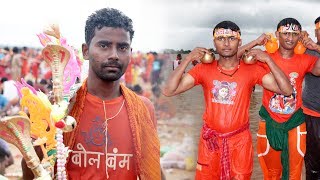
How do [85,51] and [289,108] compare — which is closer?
[85,51]

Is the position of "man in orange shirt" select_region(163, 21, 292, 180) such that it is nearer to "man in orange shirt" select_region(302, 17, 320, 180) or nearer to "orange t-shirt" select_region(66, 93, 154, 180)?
"man in orange shirt" select_region(302, 17, 320, 180)

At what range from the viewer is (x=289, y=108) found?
4484 millimetres

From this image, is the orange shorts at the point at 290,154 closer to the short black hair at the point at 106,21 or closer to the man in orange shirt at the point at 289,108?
the man in orange shirt at the point at 289,108

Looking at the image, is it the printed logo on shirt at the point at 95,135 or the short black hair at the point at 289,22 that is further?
the short black hair at the point at 289,22

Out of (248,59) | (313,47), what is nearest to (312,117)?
(313,47)

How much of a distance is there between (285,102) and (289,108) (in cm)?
7

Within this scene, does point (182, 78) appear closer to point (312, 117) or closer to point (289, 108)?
point (289, 108)

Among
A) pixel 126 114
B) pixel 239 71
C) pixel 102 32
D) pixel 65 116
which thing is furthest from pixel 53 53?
pixel 239 71

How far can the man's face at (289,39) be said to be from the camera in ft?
14.5

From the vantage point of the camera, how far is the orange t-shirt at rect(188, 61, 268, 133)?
3.99 m

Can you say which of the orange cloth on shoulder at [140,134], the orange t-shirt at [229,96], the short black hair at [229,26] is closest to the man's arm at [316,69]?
the orange t-shirt at [229,96]

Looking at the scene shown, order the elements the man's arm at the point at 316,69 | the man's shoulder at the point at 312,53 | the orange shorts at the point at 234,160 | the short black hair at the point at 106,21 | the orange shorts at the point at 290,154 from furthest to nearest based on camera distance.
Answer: the man's shoulder at the point at 312,53 → the orange shorts at the point at 290,154 → the man's arm at the point at 316,69 → the orange shorts at the point at 234,160 → the short black hair at the point at 106,21

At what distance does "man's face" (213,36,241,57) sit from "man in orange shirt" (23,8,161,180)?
5.14ft

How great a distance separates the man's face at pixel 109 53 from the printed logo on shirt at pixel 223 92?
5.51ft
